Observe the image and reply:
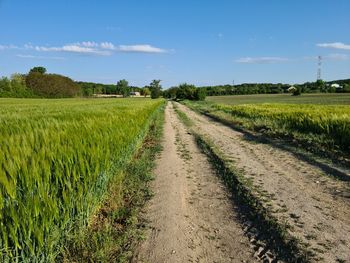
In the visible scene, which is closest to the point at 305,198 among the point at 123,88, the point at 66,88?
the point at 66,88

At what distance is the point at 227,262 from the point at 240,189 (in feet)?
9.74

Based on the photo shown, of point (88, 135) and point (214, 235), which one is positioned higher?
point (88, 135)

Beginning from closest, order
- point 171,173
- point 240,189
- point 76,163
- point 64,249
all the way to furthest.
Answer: point 64,249, point 76,163, point 240,189, point 171,173

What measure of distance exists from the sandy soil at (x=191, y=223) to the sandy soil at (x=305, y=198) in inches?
32.9

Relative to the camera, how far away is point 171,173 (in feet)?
28.3

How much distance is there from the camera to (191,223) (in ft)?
17.4

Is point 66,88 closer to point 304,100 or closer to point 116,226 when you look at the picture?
point 304,100

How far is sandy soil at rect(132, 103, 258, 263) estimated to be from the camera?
4281 millimetres

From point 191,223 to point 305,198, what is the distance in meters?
2.56

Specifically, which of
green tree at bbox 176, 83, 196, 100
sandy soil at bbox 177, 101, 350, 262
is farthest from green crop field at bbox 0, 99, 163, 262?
green tree at bbox 176, 83, 196, 100

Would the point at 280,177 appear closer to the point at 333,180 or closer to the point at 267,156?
the point at 333,180

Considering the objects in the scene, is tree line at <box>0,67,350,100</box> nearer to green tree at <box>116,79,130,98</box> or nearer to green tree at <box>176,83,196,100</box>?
green tree at <box>176,83,196,100</box>

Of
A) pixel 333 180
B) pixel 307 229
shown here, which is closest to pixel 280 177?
pixel 333 180

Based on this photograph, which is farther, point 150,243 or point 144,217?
point 144,217
